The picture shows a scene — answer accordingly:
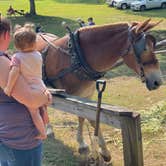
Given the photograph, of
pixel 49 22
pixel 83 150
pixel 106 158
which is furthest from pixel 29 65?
pixel 49 22

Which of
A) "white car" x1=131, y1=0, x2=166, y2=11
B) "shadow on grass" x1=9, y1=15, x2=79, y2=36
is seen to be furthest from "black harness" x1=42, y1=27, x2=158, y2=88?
"white car" x1=131, y1=0, x2=166, y2=11

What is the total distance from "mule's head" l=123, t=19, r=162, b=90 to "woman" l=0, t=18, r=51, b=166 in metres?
2.00

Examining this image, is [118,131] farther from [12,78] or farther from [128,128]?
[12,78]

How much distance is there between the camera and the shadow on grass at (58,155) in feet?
18.3

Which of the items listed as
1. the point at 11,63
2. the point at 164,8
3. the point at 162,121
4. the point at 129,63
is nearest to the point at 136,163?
the point at 11,63

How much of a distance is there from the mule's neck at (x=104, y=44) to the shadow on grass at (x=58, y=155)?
125cm

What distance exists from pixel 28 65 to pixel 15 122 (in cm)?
40

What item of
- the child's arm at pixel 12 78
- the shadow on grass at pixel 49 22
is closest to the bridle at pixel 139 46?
the child's arm at pixel 12 78

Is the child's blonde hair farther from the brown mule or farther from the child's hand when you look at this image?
the brown mule

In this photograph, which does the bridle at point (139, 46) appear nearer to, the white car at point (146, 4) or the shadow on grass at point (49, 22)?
the shadow on grass at point (49, 22)

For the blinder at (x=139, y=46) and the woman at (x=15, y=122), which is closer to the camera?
the woman at (x=15, y=122)

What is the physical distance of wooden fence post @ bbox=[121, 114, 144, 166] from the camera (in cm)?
340

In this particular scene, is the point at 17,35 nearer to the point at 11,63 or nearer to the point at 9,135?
the point at 11,63

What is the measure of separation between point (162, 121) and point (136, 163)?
3.44 metres
